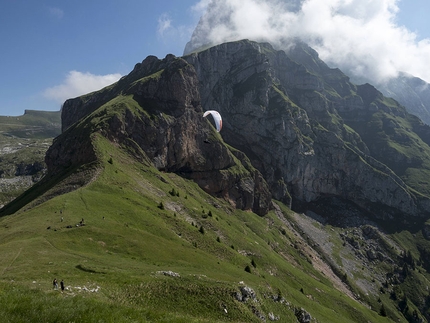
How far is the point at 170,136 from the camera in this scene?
502 ft

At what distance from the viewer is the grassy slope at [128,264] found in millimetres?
20327

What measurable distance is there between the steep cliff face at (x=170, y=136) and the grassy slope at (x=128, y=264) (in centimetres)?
1918

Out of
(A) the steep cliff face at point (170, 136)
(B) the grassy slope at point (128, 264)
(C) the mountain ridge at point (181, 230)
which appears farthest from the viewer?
(A) the steep cliff face at point (170, 136)

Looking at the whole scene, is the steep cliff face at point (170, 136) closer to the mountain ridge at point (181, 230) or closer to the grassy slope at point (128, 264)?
the mountain ridge at point (181, 230)

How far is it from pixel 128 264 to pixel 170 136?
11422 centimetres

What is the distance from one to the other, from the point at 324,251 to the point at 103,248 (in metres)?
157

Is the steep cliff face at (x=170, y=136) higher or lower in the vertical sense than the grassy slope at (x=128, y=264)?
higher

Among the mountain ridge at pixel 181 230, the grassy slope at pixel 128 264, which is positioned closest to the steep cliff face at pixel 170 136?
the mountain ridge at pixel 181 230

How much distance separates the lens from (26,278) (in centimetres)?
3019

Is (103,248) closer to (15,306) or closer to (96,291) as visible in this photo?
(96,291)

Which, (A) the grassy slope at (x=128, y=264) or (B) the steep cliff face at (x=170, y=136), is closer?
(A) the grassy slope at (x=128, y=264)

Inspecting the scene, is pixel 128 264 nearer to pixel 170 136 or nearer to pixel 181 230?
pixel 181 230

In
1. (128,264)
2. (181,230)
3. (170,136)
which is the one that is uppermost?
(170,136)

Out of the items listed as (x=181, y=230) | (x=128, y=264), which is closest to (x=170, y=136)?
(x=181, y=230)
